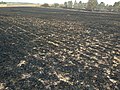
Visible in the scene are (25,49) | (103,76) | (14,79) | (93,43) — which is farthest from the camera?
(93,43)

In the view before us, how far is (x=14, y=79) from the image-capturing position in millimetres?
11477

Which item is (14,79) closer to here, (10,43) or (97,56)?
(97,56)

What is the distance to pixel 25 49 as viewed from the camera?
17531 millimetres

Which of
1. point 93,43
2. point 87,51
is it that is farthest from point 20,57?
point 93,43

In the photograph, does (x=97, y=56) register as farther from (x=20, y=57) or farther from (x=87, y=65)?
(x=20, y=57)

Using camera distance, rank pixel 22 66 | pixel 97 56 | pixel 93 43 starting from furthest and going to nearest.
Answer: pixel 93 43 → pixel 97 56 → pixel 22 66

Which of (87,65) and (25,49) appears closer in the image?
(87,65)

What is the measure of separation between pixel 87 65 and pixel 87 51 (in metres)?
3.78

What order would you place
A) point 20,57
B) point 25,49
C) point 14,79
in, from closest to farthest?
point 14,79 → point 20,57 → point 25,49

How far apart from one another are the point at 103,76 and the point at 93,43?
29.1 feet

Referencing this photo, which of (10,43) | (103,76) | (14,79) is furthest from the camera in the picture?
(10,43)

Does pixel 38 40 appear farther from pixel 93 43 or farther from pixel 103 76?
pixel 103 76

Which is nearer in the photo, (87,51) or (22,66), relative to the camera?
(22,66)

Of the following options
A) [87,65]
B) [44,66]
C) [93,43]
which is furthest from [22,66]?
[93,43]
